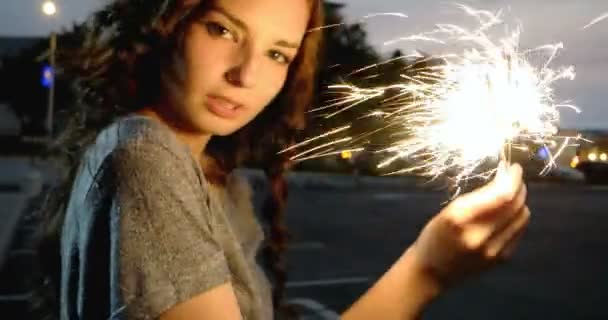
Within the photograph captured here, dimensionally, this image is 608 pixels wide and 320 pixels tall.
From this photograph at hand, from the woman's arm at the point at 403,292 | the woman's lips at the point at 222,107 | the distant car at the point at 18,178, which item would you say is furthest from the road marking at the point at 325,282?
the woman's lips at the point at 222,107

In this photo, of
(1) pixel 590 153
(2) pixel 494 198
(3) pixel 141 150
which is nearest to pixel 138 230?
(3) pixel 141 150

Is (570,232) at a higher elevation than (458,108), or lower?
lower

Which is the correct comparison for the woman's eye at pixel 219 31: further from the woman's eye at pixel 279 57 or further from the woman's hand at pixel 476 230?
the woman's hand at pixel 476 230

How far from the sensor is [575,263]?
10.9 meters

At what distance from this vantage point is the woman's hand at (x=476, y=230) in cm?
164

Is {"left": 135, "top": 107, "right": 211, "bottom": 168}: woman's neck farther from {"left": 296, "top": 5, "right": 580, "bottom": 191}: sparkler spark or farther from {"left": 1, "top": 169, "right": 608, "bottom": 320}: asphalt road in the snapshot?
{"left": 1, "top": 169, "right": 608, "bottom": 320}: asphalt road

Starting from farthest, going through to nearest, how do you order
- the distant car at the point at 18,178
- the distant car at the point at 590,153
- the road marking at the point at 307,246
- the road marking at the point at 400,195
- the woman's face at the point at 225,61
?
the road marking at the point at 400,195 < the distant car at the point at 18,178 < the road marking at the point at 307,246 < the distant car at the point at 590,153 < the woman's face at the point at 225,61

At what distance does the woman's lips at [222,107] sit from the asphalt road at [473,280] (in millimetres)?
3799

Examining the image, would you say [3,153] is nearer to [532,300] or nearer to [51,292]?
[532,300]

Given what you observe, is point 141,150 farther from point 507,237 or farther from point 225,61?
point 507,237

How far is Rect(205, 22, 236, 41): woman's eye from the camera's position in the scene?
1.52 meters

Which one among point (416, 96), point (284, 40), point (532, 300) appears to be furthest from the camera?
point (532, 300)

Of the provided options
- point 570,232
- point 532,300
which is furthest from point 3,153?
point 532,300

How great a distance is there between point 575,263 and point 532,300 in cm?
269
